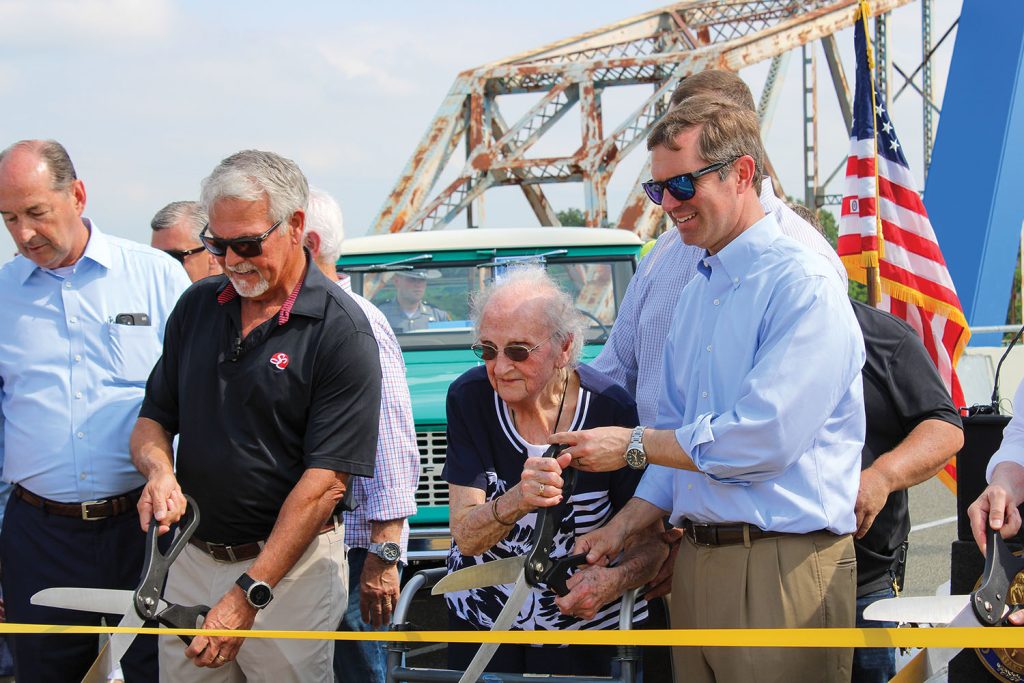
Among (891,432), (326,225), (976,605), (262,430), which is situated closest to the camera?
(976,605)

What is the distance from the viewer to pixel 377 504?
3578 millimetres

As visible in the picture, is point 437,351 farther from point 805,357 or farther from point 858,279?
point 805,357

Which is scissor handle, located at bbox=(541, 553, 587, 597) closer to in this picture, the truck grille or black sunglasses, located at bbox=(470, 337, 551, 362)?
black sunglasses, located at bbox=(470, 337, 551, 362)

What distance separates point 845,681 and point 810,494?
486 millimetres

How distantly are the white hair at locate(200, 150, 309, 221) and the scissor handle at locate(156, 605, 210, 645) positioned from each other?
3.47ft

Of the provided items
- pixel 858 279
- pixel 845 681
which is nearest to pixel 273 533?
pixel 845 681

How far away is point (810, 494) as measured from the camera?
2.54m

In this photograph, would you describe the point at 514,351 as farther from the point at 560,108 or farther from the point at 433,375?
the point at 560,108

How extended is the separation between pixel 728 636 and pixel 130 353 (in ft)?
7.52

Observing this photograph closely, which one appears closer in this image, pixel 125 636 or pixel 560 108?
pixel 125 636

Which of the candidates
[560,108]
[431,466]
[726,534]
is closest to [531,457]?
[726,534]

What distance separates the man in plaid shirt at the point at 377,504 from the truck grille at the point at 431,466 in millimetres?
1572

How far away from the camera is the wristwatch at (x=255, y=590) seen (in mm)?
2834

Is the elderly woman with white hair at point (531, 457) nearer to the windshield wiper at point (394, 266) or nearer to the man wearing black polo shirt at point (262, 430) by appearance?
the man wearing black polo shirt at point (262, 430)
